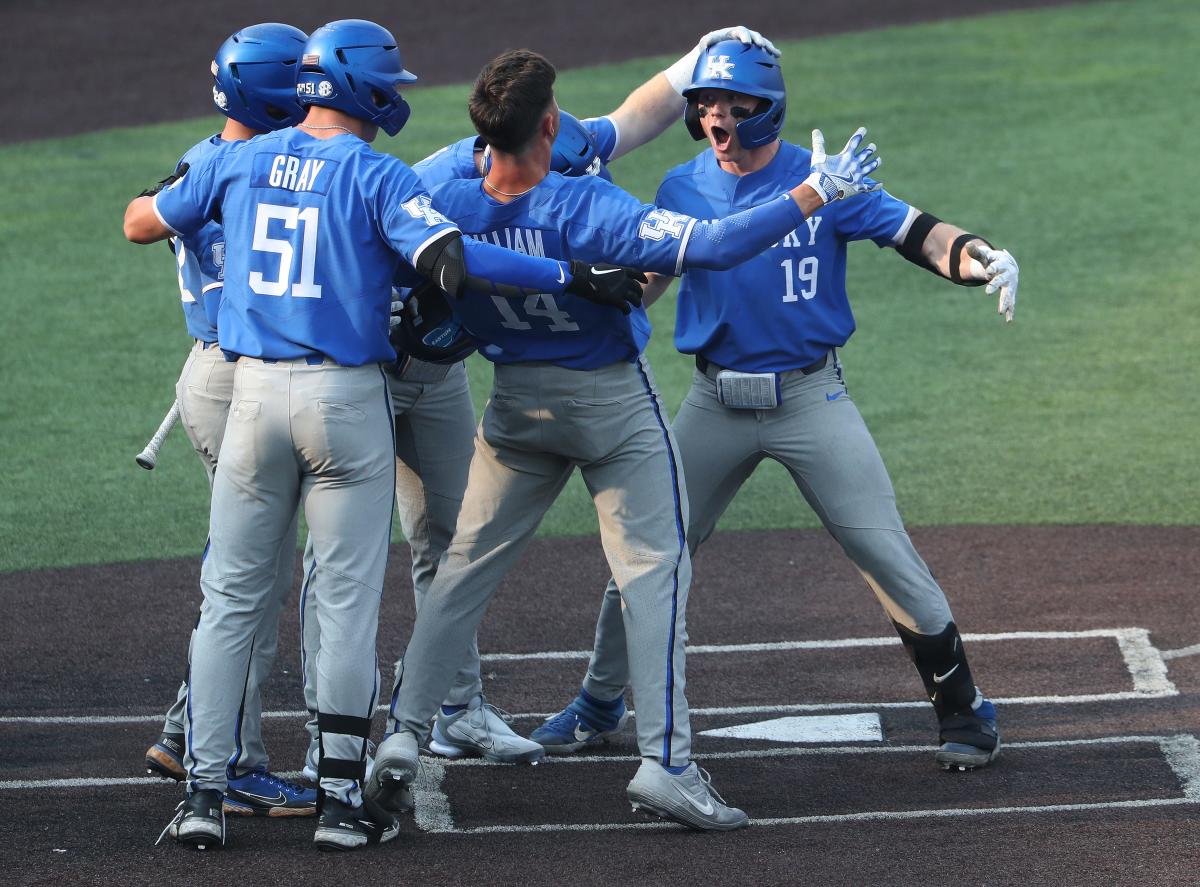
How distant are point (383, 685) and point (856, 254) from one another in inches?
281

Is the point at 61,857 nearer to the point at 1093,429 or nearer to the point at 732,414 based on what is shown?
the point at 732,414

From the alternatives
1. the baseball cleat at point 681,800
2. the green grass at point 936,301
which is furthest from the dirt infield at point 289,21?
the baseball cleat at point 681,800

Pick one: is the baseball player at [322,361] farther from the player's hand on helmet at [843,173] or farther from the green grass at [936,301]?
the green grass at [936,301]

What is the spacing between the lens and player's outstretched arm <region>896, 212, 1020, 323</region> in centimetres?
469

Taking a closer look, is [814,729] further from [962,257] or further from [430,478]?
[962,257]

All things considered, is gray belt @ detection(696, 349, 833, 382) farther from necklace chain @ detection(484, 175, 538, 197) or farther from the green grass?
the green grass

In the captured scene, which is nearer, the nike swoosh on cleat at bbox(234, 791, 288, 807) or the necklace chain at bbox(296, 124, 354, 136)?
the necklace chain at bbox(296, 124, 354, 136)

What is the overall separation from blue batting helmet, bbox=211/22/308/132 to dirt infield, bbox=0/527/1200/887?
1.91 metres

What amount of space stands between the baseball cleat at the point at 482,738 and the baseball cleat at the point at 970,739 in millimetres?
1209

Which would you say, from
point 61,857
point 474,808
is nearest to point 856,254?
point 474,808

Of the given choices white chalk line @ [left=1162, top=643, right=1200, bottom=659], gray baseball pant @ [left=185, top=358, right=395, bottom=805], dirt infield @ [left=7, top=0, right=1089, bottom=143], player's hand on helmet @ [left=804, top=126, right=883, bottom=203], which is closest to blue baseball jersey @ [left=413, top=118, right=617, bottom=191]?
gray baseball pant @ [left=185, top=358, right=395, bottom=805]

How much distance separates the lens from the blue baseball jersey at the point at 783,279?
5.00 m

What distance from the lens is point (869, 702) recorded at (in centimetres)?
566

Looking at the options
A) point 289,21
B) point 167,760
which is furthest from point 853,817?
point 289,21
